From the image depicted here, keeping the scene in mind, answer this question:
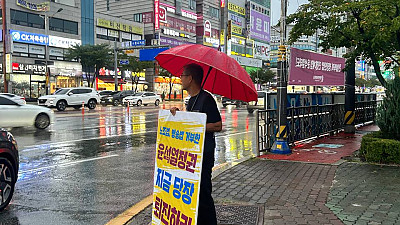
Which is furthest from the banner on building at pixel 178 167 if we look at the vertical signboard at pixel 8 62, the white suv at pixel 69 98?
the vertical signboard at pixel 8 62

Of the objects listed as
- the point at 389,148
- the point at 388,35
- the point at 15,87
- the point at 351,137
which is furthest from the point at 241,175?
the point at 15,87

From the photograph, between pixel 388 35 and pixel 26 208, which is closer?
pixel 26 208

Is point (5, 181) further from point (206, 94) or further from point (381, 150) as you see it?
point (381, 150)

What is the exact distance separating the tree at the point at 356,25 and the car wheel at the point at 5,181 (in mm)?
7860

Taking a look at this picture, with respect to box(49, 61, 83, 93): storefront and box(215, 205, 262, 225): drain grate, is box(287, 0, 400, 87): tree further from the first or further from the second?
box(49, 61, 83, 93): storefront

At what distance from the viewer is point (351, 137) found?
13523mm

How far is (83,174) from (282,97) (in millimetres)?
5027

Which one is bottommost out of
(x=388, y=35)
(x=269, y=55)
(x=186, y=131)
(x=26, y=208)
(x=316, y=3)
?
(x=26, y=208)

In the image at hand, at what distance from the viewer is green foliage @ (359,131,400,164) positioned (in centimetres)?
800

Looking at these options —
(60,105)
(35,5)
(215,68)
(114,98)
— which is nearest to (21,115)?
(215,68)

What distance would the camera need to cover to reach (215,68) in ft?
11.9

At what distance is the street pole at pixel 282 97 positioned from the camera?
9445mm

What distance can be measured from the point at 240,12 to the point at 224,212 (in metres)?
104

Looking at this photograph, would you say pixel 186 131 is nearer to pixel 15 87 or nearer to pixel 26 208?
pixel 26 208
